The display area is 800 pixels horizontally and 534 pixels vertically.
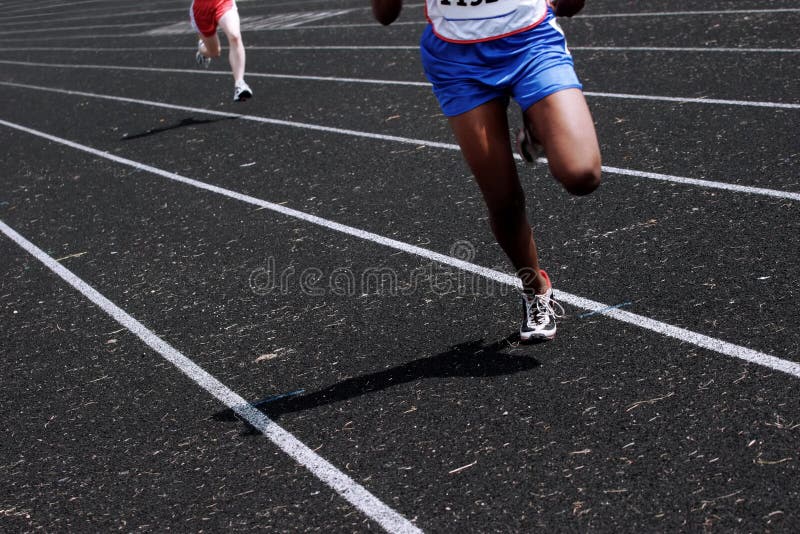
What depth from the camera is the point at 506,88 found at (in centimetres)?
416

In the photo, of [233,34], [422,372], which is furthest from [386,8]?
[233,34]

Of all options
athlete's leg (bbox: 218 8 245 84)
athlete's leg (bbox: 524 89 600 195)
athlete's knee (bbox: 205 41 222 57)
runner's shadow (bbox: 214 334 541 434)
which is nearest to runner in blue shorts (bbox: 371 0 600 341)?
athlete's leg (bbox: 524 89 600 195)

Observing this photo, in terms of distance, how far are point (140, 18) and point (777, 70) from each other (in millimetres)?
19078

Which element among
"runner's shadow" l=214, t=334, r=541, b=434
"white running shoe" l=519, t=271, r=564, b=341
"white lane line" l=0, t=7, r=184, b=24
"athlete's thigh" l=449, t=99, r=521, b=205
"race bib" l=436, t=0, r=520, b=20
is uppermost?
"race bib" l=436, t=0, r=520, b=20

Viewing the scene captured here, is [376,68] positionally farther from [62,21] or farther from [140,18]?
[62,21]

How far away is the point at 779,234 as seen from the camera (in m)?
5.37

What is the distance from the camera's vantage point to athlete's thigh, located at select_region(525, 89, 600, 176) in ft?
12.9

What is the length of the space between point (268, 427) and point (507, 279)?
172 centimetres

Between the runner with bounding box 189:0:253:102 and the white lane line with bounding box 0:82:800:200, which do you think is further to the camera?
the runner with bounding box 189:0:253:102

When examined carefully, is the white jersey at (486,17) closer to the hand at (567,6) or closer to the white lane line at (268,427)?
the hand at (567,6)

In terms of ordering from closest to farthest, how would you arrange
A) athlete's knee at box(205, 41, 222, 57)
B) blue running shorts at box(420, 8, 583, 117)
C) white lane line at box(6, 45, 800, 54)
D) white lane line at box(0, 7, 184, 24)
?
1. blue running shorts at box(420, 8, 583, 117)
2. white lane line at box(6, 45, 800, 54)
3. athlete's knee at box(205, 41, 222, 57)
4. white lane line at box(0, 7, 184, 24)

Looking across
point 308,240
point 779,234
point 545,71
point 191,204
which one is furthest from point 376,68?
point 545,71

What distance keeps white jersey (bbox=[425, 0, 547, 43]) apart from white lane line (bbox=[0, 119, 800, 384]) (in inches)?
55.7

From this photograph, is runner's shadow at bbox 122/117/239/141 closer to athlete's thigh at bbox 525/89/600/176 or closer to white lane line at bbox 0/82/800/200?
white lane line at bbox 0/82/800/200
